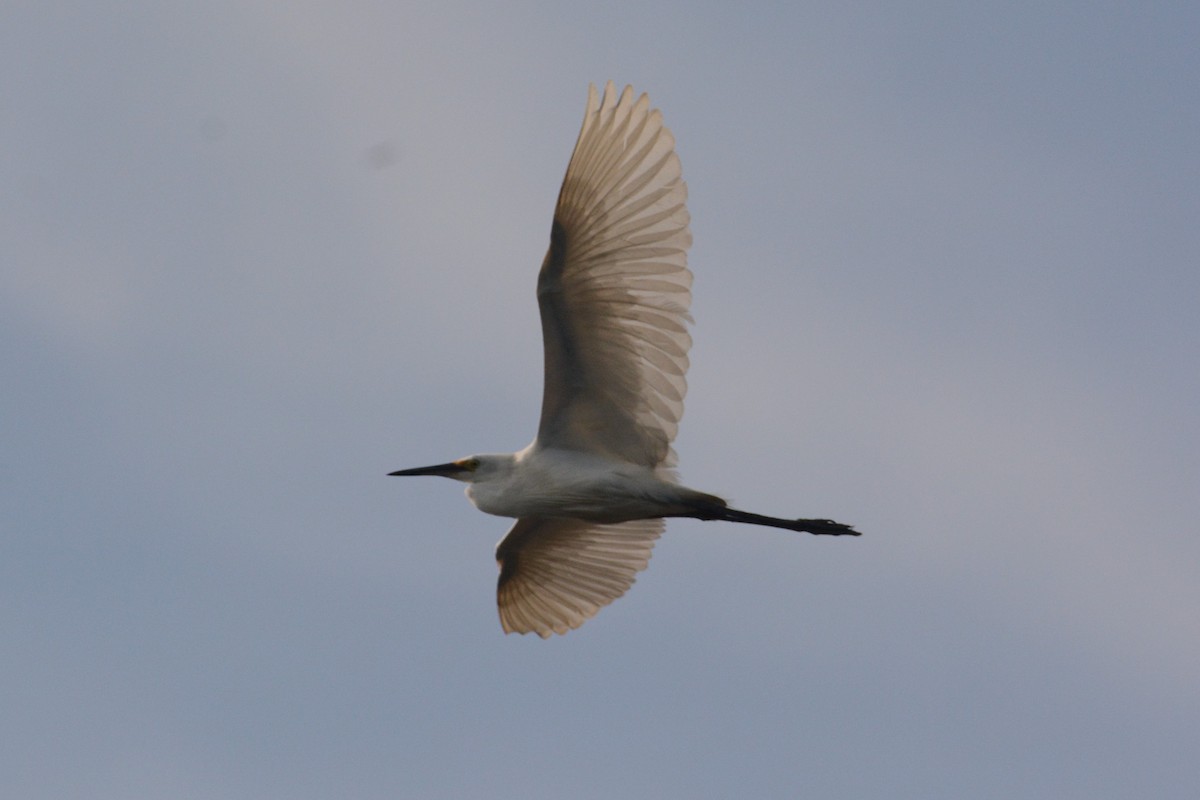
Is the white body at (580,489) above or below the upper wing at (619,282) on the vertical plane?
below

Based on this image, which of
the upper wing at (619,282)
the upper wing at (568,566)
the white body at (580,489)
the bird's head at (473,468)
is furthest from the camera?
the upper wing at (568,566)

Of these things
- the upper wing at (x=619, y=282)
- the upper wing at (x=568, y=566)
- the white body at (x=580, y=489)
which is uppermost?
the upper wing at (x=619, y=282)

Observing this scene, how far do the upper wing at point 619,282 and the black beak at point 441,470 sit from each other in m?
1.15

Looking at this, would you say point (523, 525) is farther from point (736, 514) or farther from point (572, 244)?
point (572, 244)

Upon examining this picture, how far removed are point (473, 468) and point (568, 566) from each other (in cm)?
167

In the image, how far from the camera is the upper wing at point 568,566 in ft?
43.4

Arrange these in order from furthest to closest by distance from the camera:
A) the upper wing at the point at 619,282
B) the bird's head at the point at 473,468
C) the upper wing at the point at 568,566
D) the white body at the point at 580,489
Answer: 1. the upper wing at the point at 568,566
2. the bird's head at the point at 473,468
3. the white body at the point at 580,489
4. the upper wing at the point at 619,282

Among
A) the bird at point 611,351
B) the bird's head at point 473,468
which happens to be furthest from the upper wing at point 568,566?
the bird's head at point 473,468

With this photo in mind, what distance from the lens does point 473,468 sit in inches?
480

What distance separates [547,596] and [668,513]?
218 cm

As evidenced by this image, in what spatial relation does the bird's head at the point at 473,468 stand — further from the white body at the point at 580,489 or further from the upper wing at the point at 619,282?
the upper wing at the point at 619,282

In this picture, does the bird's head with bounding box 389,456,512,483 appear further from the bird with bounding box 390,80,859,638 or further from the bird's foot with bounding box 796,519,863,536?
the bird's foot with bounding box 796,519,863,536

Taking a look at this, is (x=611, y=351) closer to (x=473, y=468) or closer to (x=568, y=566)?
(x=473, y=468)

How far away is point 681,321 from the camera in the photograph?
35.6 ft
